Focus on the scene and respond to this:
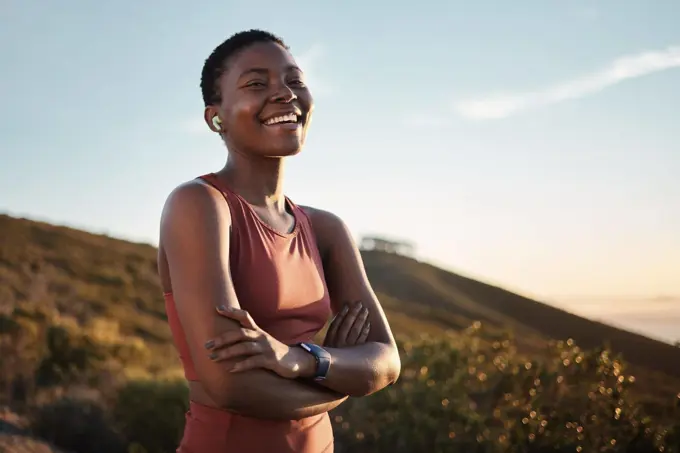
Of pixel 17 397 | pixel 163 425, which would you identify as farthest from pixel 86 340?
pixel 163 425

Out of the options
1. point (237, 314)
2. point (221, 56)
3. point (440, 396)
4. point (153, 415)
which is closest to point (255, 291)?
point (237, 314)

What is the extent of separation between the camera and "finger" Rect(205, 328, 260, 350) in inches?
80.7

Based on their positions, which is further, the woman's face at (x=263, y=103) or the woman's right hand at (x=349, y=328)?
the woman's right hand at (x=349, y=328)

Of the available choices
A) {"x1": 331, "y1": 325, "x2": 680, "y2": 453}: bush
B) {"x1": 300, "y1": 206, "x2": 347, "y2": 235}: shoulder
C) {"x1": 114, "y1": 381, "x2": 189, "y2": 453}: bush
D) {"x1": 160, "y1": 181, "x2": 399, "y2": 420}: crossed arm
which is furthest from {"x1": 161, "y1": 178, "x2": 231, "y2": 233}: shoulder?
{"x1": 114, "y1": 381, "x2": 189, "y2": 453}: bush

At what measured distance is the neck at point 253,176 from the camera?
8.01 feet

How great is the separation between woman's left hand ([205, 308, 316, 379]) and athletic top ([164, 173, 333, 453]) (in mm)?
143

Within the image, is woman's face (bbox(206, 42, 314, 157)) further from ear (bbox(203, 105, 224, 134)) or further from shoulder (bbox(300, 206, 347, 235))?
shoulder (bbox(300, 206, 347, 235))

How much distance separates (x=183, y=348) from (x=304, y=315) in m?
0.38

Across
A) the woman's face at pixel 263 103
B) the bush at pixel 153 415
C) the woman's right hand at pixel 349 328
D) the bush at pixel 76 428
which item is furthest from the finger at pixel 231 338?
the bush at pixel 76 428

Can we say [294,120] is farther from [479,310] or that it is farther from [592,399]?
[479,310]

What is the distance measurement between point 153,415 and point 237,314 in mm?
6371

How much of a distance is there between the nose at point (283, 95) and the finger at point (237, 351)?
780mm

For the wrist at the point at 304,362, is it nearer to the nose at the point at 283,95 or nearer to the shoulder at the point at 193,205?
the shoulder at the point at 193,205

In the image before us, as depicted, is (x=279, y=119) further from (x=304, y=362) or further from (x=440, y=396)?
(x=440, y=396)
